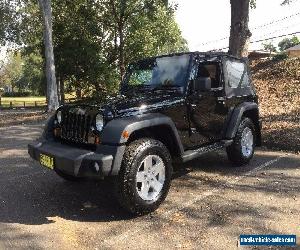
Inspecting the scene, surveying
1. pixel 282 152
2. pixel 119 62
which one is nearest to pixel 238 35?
pixel 282 152

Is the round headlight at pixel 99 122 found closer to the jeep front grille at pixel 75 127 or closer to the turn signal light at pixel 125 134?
the jeep front grille at pixel 75 127

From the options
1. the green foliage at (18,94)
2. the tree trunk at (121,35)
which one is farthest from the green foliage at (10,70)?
the tree trunk at (121,35)

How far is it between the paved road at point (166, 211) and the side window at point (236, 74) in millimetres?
1531

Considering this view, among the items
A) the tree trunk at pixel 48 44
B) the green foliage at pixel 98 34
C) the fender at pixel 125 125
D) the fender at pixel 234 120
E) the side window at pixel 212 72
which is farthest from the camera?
the green foliage at pixel 98 34

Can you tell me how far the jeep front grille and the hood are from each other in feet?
0.57

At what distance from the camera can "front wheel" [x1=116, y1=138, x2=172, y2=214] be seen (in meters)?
4.18

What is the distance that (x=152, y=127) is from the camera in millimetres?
4684

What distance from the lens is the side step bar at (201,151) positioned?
16.7 feet

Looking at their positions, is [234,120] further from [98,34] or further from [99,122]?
[98,34]

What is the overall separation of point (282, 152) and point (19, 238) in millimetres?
5717

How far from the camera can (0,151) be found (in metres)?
8.57

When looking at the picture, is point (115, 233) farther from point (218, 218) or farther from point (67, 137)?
point (67, 137)

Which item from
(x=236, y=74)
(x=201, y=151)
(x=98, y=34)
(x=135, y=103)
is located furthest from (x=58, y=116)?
(x=98, y=34)

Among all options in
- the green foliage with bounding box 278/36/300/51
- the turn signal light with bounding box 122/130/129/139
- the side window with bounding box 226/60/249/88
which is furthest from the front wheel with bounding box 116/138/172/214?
the green foliage with bounding box 278/36/300/51
